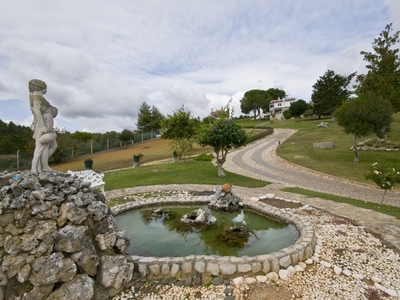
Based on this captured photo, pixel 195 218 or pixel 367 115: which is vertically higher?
pixel 367 115

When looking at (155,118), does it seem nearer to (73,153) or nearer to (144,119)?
(144,119)

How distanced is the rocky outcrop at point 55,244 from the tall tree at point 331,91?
53.7m

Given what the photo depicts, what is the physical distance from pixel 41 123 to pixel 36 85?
2.79 ft

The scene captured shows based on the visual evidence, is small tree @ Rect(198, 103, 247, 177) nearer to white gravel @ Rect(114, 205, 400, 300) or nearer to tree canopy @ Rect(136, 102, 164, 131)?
white gravel @ Rect(114, 205, 400, 300)

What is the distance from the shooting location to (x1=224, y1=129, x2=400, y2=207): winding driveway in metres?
12.8

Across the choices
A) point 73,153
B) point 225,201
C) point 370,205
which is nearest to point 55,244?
point 225,201

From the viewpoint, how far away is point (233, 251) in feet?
19.1

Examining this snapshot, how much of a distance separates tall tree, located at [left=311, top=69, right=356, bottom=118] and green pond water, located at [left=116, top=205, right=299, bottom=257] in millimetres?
49440

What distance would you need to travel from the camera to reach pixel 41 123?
546 cm

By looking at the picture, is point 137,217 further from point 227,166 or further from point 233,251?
point 227,166

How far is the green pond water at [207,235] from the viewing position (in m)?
5.94

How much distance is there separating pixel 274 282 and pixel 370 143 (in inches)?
1102

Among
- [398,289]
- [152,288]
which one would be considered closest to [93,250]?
[152,288]

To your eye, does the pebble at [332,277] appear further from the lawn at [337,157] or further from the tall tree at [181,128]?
the tall tree at [181,128]
